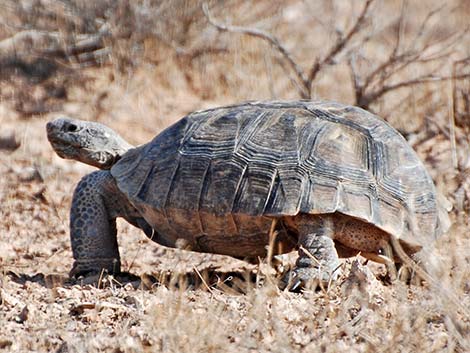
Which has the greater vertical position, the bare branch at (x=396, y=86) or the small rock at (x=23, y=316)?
the bare branch at (x=396, y=86)

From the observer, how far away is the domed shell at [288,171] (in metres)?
5.80

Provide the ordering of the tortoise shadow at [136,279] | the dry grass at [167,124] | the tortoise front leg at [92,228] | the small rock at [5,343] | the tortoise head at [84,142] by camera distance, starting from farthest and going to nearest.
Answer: the tortoise head at [84,142] → the tortoise front leg at [92,228] → the tortoise shadow at [136,279] → the small rock at [5,343] → the dry grass at [167,124]

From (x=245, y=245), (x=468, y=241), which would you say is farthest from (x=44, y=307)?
(x=468, y=241)

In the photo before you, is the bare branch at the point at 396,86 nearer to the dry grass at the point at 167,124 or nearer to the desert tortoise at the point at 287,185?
the dry grass at the point at 167,124

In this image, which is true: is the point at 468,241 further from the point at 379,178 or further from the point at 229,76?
the point at 229,76

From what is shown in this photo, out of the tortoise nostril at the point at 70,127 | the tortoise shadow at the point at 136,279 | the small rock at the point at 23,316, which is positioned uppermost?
the tortoise nostril at the point at 70,127

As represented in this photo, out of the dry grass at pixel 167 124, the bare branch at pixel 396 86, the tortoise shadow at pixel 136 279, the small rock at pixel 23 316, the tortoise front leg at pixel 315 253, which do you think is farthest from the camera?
the bare branch at pixel 396 86

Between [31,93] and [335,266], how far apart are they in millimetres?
5732

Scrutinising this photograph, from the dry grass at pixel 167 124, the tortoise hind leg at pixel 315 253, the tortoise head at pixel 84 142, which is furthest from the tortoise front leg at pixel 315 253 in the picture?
the tortoise head at pixel 84 142

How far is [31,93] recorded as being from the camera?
10555 mm

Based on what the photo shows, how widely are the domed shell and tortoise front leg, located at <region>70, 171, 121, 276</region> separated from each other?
1.42 ft

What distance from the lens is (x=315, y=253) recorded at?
18.9 ft

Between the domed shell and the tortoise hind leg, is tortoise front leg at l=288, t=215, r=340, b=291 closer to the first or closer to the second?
the tortoise hind leg

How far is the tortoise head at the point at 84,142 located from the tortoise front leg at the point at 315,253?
1.89 m
